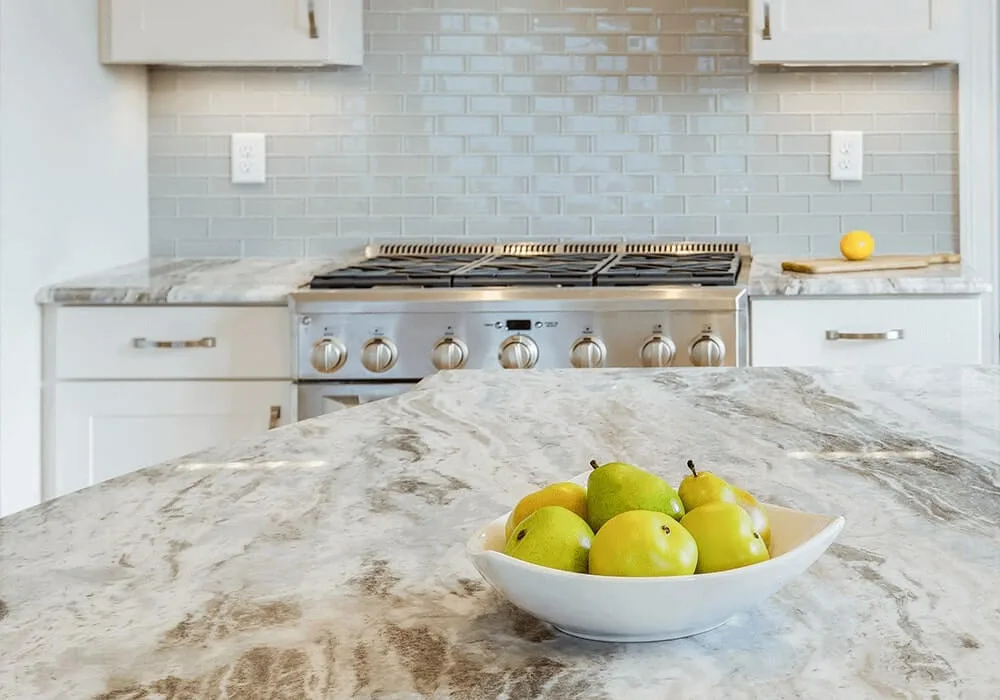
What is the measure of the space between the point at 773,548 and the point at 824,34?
2.60 meters

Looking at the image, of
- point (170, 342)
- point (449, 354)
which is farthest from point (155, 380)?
point (449, 354)

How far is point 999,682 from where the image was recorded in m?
0.84

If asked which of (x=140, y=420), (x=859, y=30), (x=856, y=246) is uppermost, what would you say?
(x=859, y=30)

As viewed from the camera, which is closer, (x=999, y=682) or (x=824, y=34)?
(x=999, y=682)

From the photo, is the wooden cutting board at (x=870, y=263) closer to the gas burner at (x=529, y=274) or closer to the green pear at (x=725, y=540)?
the gas burner at (x=529, y=274)

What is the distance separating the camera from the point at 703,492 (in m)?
1.00

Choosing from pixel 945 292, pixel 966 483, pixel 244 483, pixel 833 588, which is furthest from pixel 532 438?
pixel 945 292

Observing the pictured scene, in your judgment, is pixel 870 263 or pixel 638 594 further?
pixel 870 263

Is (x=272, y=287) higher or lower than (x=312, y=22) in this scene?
lower

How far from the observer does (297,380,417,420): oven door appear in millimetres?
3059

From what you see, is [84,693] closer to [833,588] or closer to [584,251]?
[833,588]

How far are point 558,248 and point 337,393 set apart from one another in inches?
37.0

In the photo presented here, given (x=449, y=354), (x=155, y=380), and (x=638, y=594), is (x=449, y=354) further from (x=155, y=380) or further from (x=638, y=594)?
(x=638, y=594)

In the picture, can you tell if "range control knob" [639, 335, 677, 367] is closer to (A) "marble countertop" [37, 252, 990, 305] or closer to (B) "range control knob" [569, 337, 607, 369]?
(B) "range control knob" [569, 337, 607, 369]
